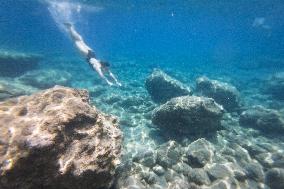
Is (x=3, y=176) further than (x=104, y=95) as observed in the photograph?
No

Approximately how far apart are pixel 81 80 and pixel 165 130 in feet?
39.2

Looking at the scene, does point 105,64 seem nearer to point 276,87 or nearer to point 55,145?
point 55,145

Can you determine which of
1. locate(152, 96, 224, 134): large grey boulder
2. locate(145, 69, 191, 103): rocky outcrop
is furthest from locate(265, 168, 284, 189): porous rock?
locate(145, 69, 191, 103): rocky outcrop

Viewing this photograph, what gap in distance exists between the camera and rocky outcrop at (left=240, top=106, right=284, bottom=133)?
35.8 feet

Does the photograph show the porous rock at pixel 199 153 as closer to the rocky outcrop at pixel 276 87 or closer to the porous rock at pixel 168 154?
the porous rock at pixel 168 154

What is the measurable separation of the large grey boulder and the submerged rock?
9544 millimetres

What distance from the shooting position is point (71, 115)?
4.39 meters

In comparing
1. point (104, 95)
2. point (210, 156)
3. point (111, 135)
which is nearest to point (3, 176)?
point (111, 135)

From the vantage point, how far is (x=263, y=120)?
1116cm

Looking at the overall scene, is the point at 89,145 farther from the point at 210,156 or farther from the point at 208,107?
the point at 208,107

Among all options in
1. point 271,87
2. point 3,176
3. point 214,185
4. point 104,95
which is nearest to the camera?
point 3,176

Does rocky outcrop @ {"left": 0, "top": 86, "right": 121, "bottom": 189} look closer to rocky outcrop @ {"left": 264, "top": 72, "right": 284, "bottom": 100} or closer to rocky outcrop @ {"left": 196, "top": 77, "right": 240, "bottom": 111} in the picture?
rocky outcrop @ {"left": 196, "top": 77, "right": 240, "bottom": 111}

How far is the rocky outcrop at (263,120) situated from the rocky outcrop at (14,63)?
16656 mm

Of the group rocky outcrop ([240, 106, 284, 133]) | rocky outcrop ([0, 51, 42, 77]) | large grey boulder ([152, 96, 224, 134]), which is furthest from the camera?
rocky outcrop ([0, 51, 42, 77])
